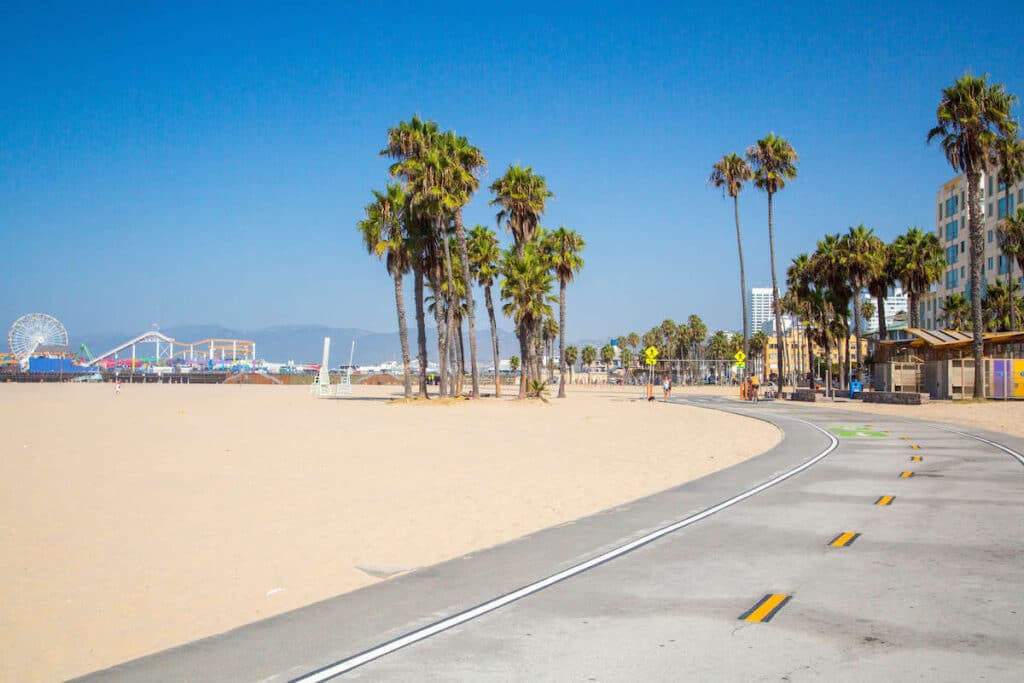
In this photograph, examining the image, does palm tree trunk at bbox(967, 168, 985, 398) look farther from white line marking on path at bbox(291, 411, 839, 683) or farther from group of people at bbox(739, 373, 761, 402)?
white line marking on path at bbox(291, 411, 839, 683)

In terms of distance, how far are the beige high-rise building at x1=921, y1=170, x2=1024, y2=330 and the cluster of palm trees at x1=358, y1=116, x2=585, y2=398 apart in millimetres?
39337

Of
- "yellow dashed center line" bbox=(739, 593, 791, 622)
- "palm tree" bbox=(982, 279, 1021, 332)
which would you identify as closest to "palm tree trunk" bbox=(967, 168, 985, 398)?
"palm tree" bbox=(982, 279, 1021, 332)

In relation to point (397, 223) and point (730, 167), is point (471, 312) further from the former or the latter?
point (730, 167)

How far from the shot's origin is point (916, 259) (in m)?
70.8

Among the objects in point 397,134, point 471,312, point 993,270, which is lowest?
point 471,312

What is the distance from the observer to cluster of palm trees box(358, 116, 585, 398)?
52875mm

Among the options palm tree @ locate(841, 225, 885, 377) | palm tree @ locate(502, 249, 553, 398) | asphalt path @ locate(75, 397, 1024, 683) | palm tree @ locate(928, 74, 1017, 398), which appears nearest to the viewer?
asphalt path @ locate(75, 397, 1024, 683)

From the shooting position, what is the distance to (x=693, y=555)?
395 inches

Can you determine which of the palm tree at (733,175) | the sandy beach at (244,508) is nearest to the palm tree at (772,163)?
the palm tree at (733,175)

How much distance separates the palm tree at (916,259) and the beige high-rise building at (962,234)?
21.5 feet

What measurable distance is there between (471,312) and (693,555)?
4809 centimetres

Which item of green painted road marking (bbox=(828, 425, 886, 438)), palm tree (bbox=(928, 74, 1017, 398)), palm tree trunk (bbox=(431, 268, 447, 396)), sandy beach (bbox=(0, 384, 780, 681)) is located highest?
palm tree (bbox=(928, 74, 1017, 398))

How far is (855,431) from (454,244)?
119 ft

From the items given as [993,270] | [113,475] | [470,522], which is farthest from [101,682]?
[993,270]
